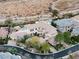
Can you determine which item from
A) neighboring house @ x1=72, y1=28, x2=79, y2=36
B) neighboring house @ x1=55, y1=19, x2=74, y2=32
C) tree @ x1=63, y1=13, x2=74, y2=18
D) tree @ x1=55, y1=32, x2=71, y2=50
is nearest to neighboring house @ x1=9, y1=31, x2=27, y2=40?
tree @ x1=55, y1=32, x2=71, y2=50

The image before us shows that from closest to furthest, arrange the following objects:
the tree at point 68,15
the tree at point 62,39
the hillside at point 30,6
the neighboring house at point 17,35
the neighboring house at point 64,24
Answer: the tree at point 62,39, the neighboring house at point 17,35, the neighboring house at point 64,24, the tree at point 68,15, the hillside at point 30,6

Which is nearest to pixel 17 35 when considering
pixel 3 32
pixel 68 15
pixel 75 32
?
pixel 3 32

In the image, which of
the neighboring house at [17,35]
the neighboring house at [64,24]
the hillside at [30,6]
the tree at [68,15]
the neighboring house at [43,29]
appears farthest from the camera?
the hillside at [30,6]

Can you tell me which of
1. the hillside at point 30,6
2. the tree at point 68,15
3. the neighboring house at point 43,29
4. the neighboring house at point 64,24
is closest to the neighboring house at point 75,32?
the neighboring house at point 64,24

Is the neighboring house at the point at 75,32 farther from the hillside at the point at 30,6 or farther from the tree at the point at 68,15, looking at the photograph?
the hillside at the point at 30,6

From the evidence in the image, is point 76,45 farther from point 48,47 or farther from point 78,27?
point 78,27

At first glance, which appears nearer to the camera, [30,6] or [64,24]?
[64,24]

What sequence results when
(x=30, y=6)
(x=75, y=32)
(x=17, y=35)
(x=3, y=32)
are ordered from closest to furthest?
(x=17, y=35)
(x=75, y=32)
(x=3, y=32)
(x=30, y=6)

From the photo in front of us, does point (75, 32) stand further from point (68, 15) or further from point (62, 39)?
point (68, 15)
